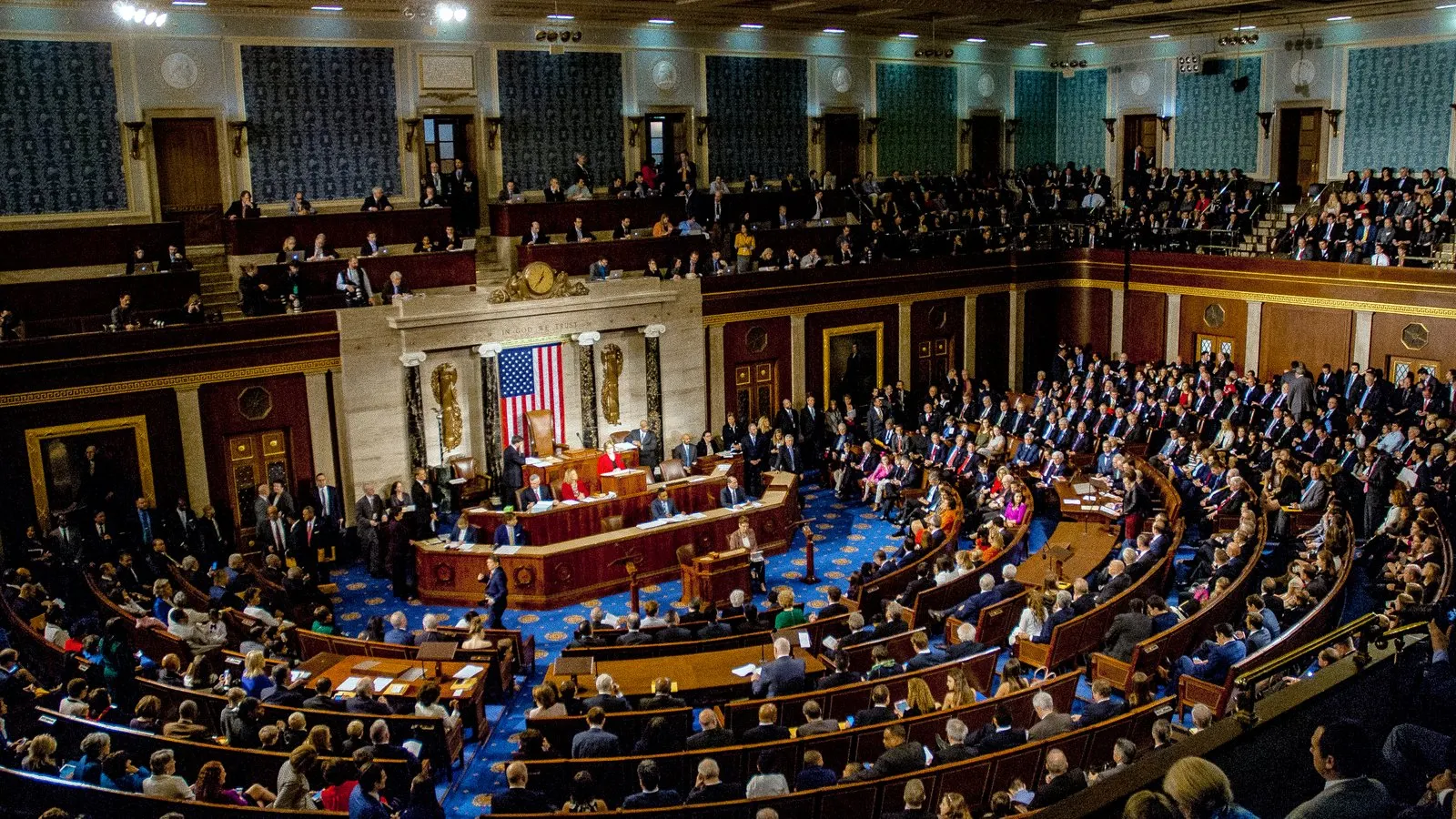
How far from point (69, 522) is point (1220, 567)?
1458 centimetres

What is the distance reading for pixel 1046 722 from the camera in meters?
9.38

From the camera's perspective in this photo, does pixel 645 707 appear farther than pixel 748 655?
No

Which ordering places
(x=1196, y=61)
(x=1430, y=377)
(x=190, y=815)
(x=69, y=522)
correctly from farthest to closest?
1. (x=1196, y=61)
2. (x=1430, y=377)
3. (x=69, y=522)
4. (x=190, y=815)

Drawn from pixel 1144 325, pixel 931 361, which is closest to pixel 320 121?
pixel 931 361

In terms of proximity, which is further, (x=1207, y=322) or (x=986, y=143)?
(x=986, y=143)

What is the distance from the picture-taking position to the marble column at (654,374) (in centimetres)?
2147

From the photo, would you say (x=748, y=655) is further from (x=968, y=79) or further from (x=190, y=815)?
(x=968, y=79)

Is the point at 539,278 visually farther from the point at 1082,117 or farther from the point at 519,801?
the point at 1082,117

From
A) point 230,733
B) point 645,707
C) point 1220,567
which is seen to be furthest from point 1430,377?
point 230,733

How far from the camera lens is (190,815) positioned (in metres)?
8.23

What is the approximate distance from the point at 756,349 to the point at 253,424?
9.22 metres

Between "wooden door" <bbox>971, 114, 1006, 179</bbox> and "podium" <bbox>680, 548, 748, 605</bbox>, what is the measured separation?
16.7 meters

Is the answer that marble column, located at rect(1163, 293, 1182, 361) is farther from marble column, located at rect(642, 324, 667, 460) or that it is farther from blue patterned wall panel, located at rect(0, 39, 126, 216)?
blue patterned wall panel, located at rect(0, 39, 126, 216)

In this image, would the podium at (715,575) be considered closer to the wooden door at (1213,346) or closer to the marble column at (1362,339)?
the wooden door at (1213,346)
